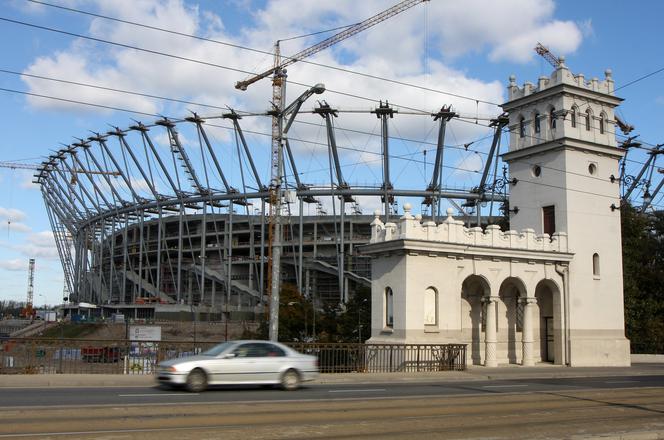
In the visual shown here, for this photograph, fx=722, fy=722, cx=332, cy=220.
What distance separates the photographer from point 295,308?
66375mm

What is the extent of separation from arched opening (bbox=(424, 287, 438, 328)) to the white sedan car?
478 inches

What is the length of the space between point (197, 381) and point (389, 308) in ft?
50.8

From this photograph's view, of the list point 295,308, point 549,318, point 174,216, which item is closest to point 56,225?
point 174,216

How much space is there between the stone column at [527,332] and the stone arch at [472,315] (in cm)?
224

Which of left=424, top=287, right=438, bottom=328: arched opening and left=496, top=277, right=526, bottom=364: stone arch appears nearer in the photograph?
left=424, top=287, right=438, bottom=328: arched opening

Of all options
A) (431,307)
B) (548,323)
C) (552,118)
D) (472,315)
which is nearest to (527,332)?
(472,315)

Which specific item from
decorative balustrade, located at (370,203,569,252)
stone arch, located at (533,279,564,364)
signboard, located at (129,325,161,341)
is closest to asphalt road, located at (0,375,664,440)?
decorative balustrade, located at (370,203,569,252)

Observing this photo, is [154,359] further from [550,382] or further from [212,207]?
[212,207]

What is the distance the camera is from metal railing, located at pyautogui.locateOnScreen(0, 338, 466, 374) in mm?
25719

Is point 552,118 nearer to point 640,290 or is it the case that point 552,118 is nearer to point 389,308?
point 389,308

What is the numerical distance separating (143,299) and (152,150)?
2300cm

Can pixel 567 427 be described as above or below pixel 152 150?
below

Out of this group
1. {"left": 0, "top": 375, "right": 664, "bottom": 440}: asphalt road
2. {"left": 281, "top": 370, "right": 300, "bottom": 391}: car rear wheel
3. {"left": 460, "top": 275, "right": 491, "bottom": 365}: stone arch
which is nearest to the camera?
{"left": 0, "top": 375, "right": 664, "bottom": 440}: asphalt road

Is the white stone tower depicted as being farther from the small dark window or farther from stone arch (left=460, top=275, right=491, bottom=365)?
stone arch (left=460, top=275, right=491, bottom=365)
